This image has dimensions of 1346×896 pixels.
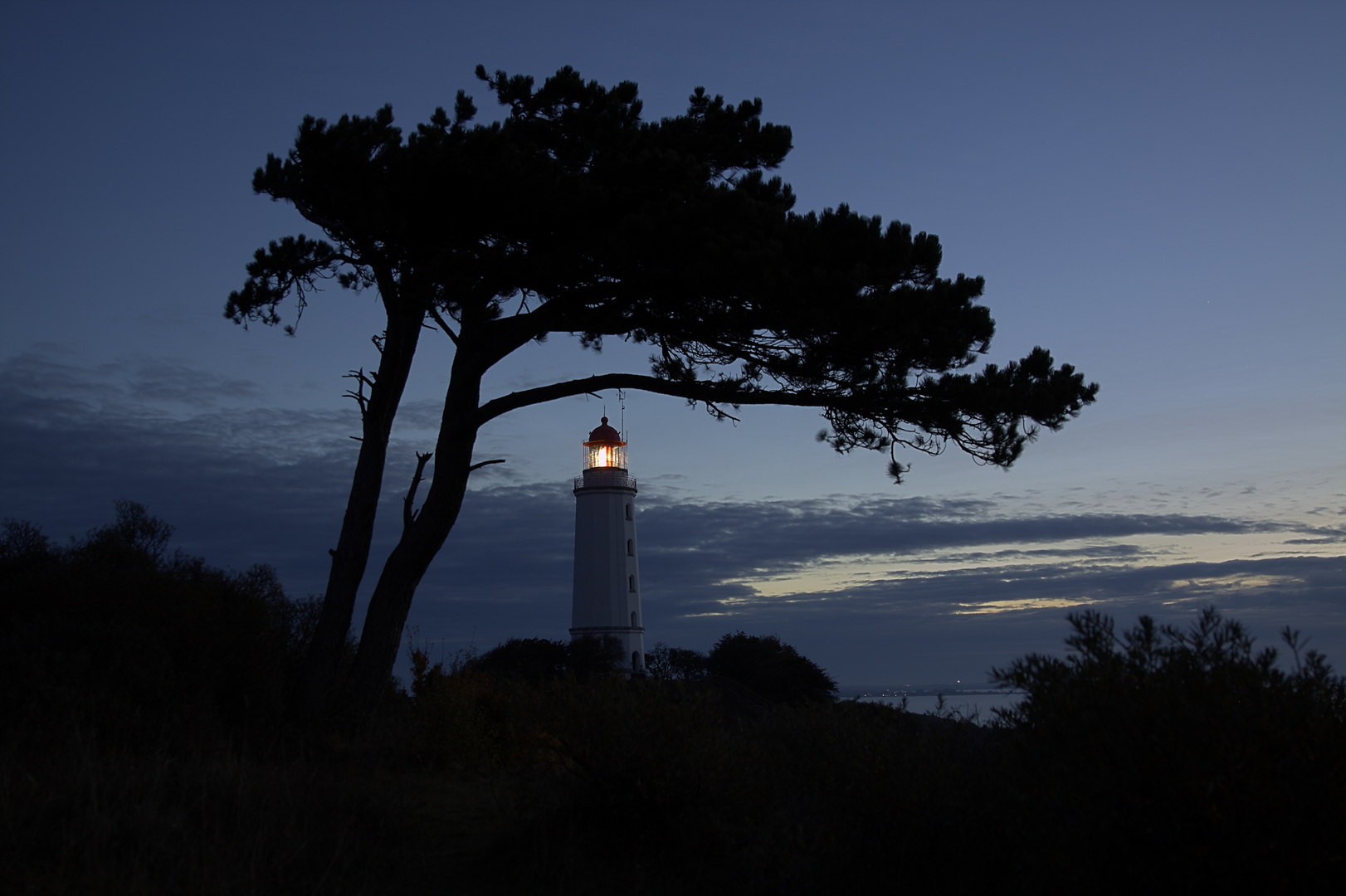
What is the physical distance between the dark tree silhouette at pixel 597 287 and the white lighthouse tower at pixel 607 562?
2021 centimetres

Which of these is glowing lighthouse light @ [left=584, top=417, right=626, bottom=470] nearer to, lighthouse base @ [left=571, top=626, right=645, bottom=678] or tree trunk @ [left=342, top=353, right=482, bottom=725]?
lighthouse base @ [left=571, top=626, right=645, bottom=678]

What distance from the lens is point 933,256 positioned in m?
8.57

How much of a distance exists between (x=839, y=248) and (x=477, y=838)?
6.01 metres

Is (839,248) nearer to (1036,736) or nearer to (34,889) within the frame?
(1036,736)

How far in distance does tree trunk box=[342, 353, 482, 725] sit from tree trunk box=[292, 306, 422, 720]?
275 millimetres

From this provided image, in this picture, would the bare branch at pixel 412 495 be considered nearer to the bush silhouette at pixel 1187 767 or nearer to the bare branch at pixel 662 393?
the bare branch at pixel 662 393

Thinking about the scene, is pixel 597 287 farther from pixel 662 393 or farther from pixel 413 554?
pixel 413 554

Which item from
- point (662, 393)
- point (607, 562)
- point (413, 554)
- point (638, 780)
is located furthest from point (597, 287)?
point (607, 562)

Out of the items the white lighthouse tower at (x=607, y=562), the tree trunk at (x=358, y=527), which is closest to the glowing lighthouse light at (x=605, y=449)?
the white lighthouse tower at (x=607, y=562)

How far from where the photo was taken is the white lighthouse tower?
29.2 m

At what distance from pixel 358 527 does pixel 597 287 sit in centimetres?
346

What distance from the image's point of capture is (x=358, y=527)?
909 centimetres

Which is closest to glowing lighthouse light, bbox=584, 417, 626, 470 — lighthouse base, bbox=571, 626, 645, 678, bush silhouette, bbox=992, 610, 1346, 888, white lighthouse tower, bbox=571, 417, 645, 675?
white lighthouse tower, bbox=571, 417, 645, 675

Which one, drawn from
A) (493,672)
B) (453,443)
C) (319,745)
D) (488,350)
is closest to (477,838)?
(319,745)
